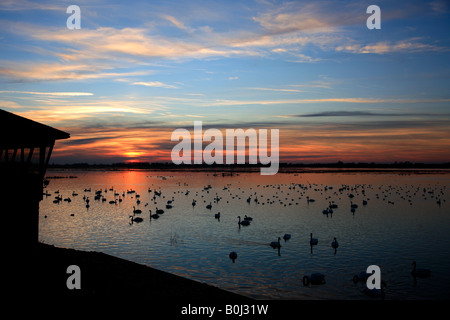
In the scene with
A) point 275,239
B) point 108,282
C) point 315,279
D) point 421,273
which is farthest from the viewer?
point 275,239

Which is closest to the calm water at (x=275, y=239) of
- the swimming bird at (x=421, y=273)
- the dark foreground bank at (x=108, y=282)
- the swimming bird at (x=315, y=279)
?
the swimming bird at (x=315, y=279)

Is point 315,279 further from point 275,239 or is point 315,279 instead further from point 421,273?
point 275,239

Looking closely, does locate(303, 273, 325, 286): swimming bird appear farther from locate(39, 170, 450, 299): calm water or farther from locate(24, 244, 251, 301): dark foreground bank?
locate(24, 244, 251, 301): dark foreground bank

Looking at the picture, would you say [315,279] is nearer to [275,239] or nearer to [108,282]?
[108,282]

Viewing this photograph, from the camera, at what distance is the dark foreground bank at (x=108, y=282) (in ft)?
47.9

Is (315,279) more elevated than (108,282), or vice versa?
(108,282)

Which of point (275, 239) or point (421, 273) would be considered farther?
point (275, 239)

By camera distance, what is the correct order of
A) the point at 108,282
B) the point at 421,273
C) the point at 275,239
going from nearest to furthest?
the point at 108,282
the point at 421,273
the point at 275,239

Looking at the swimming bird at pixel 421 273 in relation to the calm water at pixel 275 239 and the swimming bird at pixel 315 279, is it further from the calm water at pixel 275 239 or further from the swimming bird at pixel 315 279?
the swimming bird at pixel 315 279

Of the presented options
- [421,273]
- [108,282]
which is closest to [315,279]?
[421,273]

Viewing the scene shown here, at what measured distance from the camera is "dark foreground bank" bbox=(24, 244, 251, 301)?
14.6 metres

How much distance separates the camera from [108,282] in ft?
52.9
